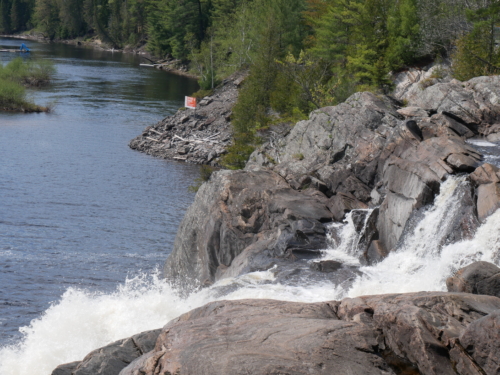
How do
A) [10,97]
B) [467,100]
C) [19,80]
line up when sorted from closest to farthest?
[467,100] < [10,97] < [19,80]

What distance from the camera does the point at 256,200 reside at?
91.5 ft

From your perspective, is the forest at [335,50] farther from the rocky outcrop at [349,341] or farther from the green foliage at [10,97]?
the rocky outcrop at [349,341]

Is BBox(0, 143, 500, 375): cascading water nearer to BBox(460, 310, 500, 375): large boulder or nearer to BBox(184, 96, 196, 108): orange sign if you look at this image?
BBox(460, 310, 500, 375): large boulder

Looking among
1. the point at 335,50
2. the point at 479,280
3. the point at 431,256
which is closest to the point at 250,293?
the point at 431,256

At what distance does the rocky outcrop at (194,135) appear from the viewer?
5909cm

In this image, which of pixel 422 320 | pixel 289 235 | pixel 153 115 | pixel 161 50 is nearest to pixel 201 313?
pixel 422 320

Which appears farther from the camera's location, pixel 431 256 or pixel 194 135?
Answer: pixel 194 135

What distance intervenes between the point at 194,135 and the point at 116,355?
160ft

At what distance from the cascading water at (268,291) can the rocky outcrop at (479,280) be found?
114 inches

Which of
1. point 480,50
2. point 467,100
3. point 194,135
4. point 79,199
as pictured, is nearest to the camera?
point 467,100

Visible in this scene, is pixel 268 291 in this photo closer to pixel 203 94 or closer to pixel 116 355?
pixel 116 355

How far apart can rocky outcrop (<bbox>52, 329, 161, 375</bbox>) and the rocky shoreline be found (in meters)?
0.04

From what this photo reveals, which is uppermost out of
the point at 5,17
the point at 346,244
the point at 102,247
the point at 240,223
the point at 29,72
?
the point at 5,17

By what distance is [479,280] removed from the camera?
50.0 ft
